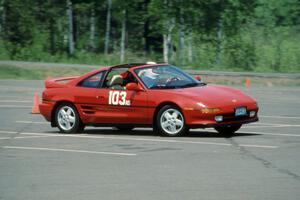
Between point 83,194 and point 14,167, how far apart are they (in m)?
2.83

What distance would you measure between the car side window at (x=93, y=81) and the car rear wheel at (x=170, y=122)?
1774mm

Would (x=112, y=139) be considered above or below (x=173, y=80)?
below

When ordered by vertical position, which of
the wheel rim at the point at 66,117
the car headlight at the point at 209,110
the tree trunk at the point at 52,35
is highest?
the tree trunk at the point at 52,35

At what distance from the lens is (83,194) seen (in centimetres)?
935

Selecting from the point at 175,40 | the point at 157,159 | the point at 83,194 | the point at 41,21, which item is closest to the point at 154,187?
the point at 83,194

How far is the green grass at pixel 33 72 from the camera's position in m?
41.6

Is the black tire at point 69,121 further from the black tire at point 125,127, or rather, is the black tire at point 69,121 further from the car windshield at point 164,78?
the car windshield at point 164,78

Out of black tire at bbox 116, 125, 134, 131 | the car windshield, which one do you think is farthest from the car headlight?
black tire at bbox 116, 125, 134, 131

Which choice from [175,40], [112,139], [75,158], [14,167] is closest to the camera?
[14,167]

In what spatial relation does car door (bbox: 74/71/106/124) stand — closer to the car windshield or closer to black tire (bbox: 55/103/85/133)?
black tire (bbox: 55/103/85/133)

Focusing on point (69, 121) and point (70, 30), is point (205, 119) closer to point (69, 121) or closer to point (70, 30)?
point (69, 121)

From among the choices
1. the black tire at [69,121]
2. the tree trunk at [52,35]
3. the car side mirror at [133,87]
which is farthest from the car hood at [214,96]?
the tree trunk at [52,35]

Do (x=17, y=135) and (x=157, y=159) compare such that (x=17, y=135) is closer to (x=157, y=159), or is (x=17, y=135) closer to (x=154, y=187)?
(x=157, y=159)

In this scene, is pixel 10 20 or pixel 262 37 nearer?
pixel 262 37
